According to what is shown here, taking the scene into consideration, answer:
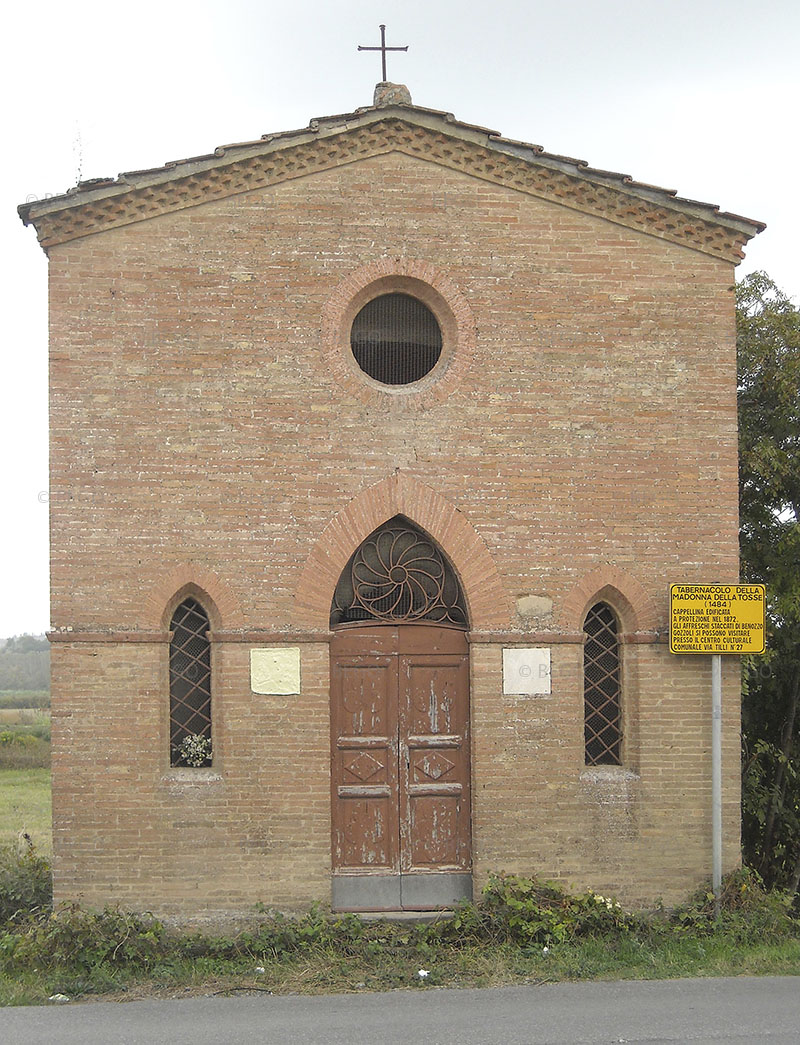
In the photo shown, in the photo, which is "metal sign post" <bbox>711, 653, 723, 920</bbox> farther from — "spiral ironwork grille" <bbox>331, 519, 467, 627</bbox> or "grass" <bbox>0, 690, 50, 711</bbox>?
"grass" <bbox>0, 690, 50, 711</bbox>

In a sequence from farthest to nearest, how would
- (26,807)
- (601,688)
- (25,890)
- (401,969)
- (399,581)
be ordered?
(26,807) < (25,890) < (601,688) < (399,581) < (401,969)

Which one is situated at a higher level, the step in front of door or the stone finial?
the stone finial

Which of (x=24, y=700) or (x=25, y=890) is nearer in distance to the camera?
(x=25, y=890)

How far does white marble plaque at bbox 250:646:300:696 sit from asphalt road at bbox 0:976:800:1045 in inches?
94.3

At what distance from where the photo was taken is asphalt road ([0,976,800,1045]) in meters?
7.13

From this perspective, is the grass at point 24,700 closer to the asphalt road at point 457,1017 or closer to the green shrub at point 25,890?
the green shrub at point 25,890

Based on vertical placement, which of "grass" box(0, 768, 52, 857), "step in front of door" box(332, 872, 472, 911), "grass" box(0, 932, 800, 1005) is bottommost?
"grass" box(0, 768, 52, 857)

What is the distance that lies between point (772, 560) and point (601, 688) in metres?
2.49

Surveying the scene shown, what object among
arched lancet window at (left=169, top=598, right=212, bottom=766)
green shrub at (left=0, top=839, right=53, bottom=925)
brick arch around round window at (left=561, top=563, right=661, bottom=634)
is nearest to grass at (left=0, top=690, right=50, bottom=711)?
green shrub at (left=0, top=839, right=53, bottom=925)

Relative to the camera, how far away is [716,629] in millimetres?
9461

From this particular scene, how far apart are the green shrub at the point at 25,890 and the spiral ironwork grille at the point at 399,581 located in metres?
3.62

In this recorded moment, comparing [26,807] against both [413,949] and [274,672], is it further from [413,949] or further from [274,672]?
[413,949]

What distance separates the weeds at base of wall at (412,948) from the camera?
328 inches

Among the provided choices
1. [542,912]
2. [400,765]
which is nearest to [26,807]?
[400,765]
